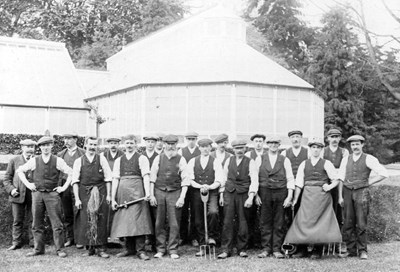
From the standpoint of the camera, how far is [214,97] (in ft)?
71.7

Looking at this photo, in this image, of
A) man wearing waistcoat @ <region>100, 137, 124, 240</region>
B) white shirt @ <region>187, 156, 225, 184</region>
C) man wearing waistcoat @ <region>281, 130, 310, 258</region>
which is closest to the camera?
white shirt @ <region>187, 156, 225, 184</region>

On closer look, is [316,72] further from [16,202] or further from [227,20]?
[16,202]

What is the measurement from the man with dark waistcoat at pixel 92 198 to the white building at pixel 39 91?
62.0ft

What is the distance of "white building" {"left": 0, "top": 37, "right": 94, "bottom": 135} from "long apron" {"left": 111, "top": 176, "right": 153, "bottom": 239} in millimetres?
19233

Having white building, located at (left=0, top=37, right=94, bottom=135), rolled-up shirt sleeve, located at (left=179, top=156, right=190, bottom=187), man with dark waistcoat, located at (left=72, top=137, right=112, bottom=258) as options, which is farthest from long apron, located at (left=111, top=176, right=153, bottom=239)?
white building, located at (left=0, top=37, right=94, bottom=135)

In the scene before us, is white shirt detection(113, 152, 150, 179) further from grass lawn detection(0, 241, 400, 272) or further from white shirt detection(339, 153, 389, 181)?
white shirt detection(339, 153, 389, 181)

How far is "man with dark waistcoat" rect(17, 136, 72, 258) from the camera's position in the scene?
8406 mm

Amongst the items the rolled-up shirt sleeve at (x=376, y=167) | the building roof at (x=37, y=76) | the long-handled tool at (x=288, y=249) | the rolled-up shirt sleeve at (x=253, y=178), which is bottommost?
the long-handled tool at (x=288, y=249)

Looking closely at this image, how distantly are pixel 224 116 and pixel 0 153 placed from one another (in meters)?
10.4

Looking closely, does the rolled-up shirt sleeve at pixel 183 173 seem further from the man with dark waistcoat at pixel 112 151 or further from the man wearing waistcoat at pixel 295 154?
the man wearing waistcoat at pixel 295 154

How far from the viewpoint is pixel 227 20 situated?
27266 millimetres

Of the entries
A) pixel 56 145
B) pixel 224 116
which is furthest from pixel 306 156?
pixel 56 145

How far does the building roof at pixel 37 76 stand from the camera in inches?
1066

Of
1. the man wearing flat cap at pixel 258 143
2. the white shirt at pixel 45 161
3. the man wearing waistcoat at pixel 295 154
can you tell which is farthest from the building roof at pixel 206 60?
the white shirt at pixel 45 161
